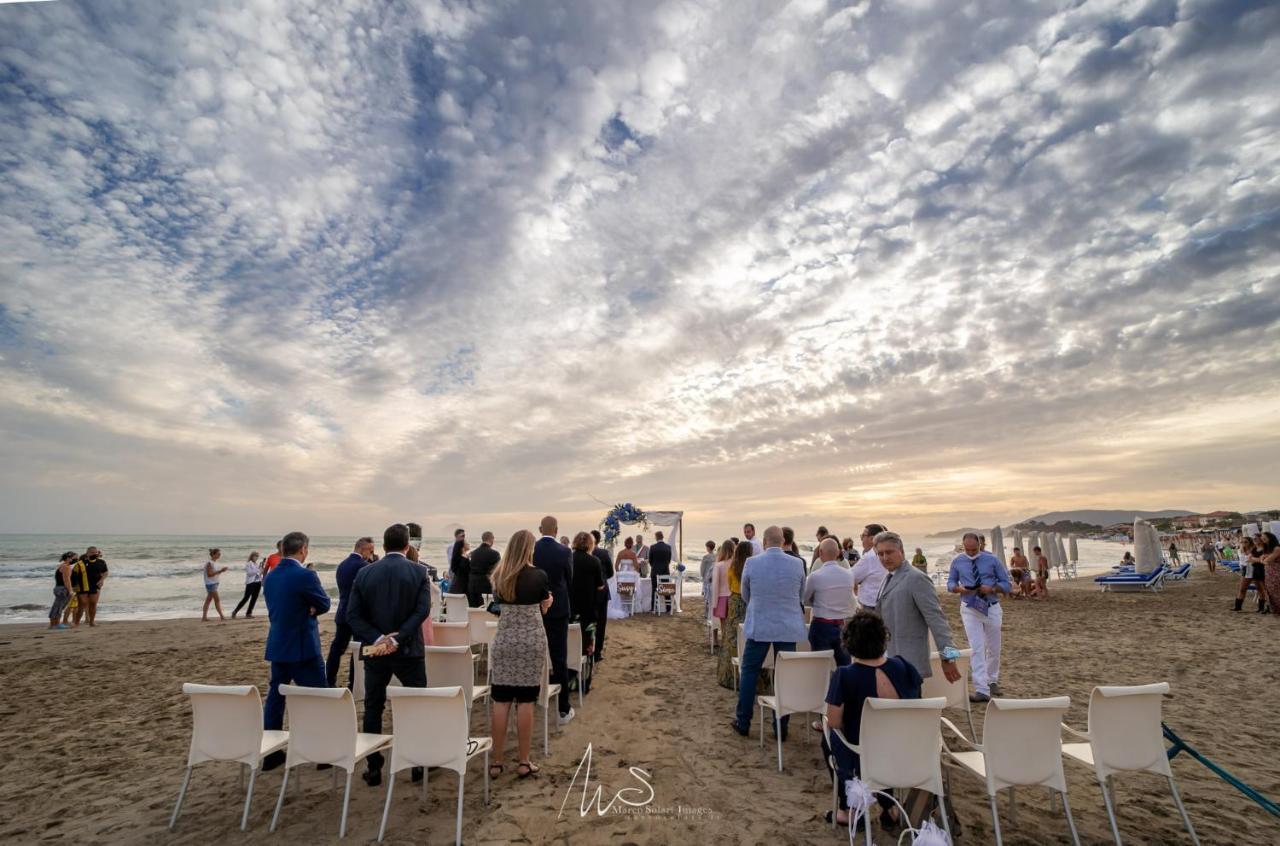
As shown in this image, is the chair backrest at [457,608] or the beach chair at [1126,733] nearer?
the beach chair at [1126,733]

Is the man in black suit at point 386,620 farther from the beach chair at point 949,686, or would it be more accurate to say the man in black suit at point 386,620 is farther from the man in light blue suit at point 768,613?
the beach chair at point 949,686

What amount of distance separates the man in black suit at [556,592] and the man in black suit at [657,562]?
7415 mm

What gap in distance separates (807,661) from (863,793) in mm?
1658

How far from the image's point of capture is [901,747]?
285 cm

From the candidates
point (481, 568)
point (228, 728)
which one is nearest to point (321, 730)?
point (228, 728)

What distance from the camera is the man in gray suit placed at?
3.72 meters

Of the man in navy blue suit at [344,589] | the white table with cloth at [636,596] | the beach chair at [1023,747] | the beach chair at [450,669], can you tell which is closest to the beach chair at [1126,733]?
the beach chair at [1023,747]

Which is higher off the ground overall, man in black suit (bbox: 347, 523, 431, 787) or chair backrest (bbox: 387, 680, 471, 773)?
man in black suit (bbox: 347, 523, 431, 787)

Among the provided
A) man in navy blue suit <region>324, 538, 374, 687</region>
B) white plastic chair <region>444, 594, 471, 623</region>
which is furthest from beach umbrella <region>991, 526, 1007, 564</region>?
man in navy blue suit <region>324, 538, 374, 687</region>

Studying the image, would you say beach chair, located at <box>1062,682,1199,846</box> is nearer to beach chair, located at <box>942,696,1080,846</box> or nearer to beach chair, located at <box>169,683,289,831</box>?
beach chair, located at <box>942,696,1080,846</box>

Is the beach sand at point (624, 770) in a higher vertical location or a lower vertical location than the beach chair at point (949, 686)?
lower

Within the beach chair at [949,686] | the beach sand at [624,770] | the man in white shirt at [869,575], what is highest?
the man in white shirt at [869,575]

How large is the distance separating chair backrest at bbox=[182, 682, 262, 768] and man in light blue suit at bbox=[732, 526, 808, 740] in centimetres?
351

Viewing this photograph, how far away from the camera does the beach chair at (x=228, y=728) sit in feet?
10.4
